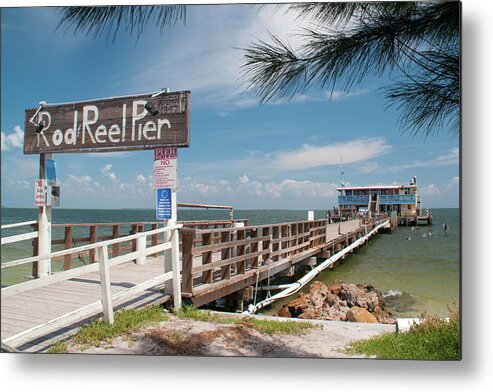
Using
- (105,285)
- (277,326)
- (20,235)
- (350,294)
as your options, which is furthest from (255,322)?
(20,235)

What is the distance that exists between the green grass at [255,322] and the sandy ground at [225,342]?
2.6 inches

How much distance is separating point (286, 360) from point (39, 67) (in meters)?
3.36

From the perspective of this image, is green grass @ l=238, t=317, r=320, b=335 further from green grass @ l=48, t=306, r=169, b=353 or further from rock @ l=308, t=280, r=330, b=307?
rock @ l=308, t=280, r=330, b=307

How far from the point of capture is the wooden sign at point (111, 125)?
3576 mm

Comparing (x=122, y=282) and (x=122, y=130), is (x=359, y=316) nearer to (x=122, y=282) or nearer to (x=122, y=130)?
(x=122, y=282)

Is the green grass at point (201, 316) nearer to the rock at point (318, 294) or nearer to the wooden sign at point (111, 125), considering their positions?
the wooden sign at point (111, 125)

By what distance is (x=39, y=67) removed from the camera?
3.45 metres

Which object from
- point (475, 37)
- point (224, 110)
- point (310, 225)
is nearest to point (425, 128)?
point (475, 37)

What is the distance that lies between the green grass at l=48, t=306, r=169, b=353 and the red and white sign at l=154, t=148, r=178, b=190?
1.17m

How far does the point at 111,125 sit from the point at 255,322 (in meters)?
2.39

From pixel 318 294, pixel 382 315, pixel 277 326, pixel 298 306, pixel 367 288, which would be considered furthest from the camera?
pixel 367 288

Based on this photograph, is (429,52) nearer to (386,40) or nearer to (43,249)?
(386,40)

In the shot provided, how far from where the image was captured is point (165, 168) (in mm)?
3635

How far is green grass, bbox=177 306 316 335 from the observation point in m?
3.39
